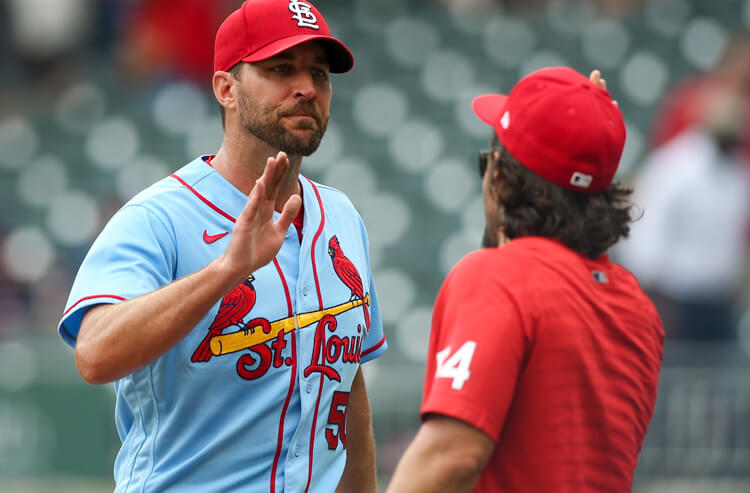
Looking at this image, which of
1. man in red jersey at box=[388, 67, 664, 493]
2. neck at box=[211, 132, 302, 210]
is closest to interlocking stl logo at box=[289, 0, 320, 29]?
neck at box=[211, 132, 302, 210]

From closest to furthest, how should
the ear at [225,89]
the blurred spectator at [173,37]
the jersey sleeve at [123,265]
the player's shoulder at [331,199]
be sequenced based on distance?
the jersey sleeve at [123,265]
the ear at [225,89]
the player's shoulder at [331,199]
the blurred spectator at [173,37]

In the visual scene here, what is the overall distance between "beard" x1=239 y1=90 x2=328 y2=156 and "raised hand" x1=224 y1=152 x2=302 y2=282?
1.51 feet

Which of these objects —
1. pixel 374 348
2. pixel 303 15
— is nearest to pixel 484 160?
pixel 303 15

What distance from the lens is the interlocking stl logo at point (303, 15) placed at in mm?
3102

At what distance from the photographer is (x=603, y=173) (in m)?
2.76

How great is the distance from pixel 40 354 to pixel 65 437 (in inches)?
28.1

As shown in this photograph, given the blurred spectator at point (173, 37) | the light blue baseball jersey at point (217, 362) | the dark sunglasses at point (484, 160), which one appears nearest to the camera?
the light blue baseball jersey at point (217, 362)

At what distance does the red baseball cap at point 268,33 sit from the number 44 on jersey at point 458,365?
3.30 ft

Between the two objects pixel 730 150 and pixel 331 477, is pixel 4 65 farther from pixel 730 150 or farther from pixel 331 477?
pixel 331 477

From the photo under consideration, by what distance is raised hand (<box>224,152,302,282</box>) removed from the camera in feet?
8.34

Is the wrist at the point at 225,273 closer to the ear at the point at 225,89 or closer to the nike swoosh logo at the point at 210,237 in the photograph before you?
the nike swoosh logo at the point at 210,237

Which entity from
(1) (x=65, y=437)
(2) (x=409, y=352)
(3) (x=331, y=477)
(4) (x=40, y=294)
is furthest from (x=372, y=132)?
(3) (x=331, y=477)

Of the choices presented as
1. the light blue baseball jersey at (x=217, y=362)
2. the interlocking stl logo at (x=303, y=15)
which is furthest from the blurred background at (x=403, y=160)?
the light blue baseball jersey at (x=217, y=362)

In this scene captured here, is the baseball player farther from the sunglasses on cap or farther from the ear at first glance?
the sunglasses on cap
